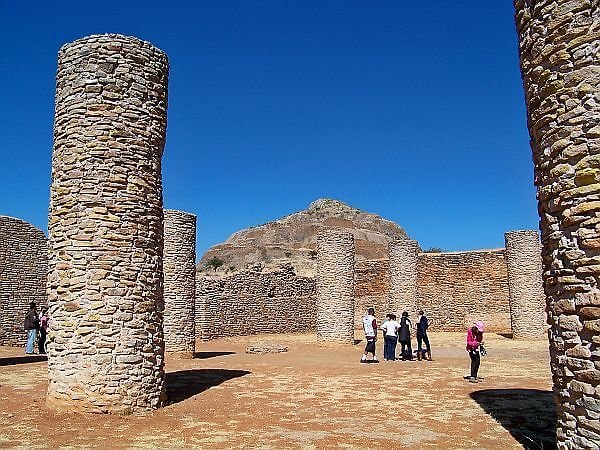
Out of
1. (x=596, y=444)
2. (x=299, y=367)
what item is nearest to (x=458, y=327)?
(x=299, y=367)

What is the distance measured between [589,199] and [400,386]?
728cm

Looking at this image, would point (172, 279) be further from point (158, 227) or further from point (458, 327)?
point (458, 327)

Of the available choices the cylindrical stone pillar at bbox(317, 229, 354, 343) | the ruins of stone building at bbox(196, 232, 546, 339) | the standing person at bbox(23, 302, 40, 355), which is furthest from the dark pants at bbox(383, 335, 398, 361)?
the standing person at bbox(23, 302, 40, 355)

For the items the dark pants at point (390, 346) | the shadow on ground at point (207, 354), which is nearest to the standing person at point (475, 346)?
the dark pants at point (390, 346)

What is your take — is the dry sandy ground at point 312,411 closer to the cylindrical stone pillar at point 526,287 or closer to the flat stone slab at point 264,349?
the flat stone slab at point 264,349

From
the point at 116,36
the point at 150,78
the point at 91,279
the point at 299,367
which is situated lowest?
the point at 299,367

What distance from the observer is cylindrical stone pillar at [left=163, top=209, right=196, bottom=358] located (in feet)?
55.3

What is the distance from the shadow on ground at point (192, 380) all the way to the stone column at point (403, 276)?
15058 millimetres

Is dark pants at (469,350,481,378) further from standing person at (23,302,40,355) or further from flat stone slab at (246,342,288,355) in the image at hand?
standing person at (23,302,40,355)

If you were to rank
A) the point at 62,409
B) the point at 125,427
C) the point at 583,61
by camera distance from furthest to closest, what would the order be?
the point at 62,409 → the point at 125,427 → the point at 583,61

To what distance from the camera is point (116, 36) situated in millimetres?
9055

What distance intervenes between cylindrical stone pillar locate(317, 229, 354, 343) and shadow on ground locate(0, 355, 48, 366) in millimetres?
10301

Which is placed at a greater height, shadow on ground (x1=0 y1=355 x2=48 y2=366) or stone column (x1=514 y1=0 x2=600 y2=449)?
stone column (x1=514 y1=0 x2=600 y2=449)

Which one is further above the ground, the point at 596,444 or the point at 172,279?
the point at 172,279
